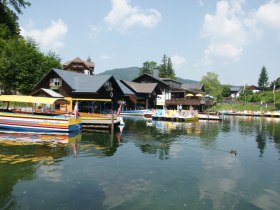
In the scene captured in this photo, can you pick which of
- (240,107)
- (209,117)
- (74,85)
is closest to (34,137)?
(74,85)

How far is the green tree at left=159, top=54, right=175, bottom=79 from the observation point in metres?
130

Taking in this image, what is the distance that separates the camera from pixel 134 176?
1578 cm

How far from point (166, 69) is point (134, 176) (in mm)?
118345

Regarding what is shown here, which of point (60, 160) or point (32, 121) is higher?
point (32, 121)

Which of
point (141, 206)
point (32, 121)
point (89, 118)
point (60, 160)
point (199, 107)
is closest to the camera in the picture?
point (141, 206)

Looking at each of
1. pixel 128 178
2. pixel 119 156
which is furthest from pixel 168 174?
pixel 119 156

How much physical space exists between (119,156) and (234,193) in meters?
9.43

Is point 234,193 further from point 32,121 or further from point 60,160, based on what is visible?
point 32,121

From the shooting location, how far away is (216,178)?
16.0 meters

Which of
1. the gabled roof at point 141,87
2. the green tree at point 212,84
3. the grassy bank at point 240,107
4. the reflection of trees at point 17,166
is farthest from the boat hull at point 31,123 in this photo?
the green tree at point 212,84

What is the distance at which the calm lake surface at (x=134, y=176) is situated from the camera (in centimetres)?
1221

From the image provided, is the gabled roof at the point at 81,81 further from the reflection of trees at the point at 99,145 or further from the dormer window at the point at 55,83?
the reflection of trees at the point at 99,145

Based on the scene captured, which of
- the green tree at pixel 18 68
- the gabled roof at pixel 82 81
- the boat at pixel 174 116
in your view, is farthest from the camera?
the green tree at pixel 18 68

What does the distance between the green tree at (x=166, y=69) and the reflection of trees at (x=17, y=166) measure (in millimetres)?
109980
